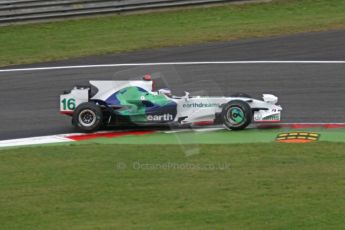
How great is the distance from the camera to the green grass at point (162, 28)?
80.6 ft

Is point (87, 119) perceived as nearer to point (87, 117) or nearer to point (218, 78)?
point (87, 117)

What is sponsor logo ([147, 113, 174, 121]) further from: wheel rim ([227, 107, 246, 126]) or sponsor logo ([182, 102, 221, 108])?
wheel rim ([227, 107, 246, 126])

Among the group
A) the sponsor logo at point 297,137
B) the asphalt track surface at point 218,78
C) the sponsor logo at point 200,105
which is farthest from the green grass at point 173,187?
the asphalt track surface at point 218,78

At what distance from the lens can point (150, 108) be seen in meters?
16.6

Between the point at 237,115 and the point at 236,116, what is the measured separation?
0.03 meters

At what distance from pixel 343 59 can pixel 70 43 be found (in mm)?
7236

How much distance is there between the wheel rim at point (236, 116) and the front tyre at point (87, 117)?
2234 millimetres

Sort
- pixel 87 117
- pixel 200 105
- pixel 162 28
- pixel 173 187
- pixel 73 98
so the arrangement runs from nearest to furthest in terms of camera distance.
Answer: pixel 173 187, pixel 200 105, pixel 87 117, pixel 73 98, pixel 162 28

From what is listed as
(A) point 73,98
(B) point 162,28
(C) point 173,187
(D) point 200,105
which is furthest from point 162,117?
(B) point 162,28

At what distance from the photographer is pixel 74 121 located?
55.0ft

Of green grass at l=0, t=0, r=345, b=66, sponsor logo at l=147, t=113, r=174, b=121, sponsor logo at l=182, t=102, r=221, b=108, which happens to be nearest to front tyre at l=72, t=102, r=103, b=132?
sponsor logo at l=147, t=113, r=174, b=121

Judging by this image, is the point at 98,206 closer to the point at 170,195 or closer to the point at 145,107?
the point at 170,195

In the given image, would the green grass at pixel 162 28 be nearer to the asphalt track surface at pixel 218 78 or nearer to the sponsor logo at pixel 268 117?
the asphalt track surface at pixel 218 78

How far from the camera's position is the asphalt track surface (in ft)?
58.9
